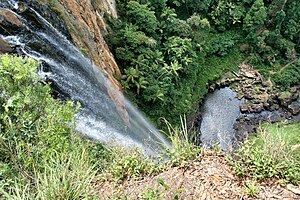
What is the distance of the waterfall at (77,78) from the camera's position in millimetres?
6723

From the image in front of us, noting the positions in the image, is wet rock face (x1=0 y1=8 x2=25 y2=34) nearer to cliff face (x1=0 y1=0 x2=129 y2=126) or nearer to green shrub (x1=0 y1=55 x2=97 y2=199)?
cliff face (x1=0 y1=0 x2=129 y2=126)

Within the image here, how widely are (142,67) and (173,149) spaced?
7274 millimetres

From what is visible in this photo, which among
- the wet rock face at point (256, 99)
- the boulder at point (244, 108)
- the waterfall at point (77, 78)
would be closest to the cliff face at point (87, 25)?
the waterfall at point (77, 78)

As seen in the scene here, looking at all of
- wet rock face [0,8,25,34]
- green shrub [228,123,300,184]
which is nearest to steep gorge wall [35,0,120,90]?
wet rock face [0,8,25,34]

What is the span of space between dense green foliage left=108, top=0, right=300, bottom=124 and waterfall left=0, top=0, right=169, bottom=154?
183 centimetres

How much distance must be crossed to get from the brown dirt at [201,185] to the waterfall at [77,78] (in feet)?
7.21

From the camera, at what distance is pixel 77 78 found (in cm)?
780

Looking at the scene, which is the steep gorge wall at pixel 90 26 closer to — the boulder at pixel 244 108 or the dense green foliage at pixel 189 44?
the dense green foliage at pixel 189 44

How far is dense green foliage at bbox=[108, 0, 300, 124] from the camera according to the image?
1073 cm

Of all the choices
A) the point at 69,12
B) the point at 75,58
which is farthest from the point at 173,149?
the point at 69,12

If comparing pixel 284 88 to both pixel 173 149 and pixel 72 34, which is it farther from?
pixel 173 149

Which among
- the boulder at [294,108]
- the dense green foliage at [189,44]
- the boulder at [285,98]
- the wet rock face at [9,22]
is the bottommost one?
the boulder at [294,108]

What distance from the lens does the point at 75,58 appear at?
7.82 m

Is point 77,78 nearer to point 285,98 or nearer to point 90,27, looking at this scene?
point 90,27
